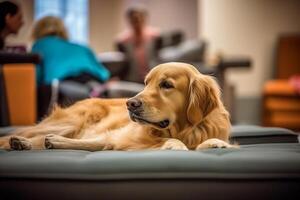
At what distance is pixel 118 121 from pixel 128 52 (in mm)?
4448

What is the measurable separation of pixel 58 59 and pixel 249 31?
376cm

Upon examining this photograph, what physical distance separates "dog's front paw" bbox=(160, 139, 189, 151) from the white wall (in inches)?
209

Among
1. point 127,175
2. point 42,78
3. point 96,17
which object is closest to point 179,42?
point 96,17

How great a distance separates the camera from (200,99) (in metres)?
1.91

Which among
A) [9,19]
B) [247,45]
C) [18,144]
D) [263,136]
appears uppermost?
[9,19]

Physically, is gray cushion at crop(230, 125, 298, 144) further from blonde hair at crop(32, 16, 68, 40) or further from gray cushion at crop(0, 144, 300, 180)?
blonde hair at crop(32, 16, 68, 40)

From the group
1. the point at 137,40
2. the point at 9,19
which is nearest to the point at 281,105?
the point at 137,40

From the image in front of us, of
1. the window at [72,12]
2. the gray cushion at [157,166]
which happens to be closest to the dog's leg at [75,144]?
the gray cushion at [157,166]

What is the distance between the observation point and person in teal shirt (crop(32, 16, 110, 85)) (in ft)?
13.2

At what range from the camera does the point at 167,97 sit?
190 centimetres

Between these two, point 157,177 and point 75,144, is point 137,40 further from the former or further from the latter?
point 157,177

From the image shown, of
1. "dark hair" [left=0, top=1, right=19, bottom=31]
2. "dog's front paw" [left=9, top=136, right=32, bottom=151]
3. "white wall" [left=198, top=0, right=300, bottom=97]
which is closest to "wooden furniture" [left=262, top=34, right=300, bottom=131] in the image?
"white wall" [left=198, top=0, right=300, bottom=97]

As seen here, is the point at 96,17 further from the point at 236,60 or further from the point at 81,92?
the point at 81,92

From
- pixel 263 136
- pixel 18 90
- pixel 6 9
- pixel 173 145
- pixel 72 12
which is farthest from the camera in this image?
pixel 72 12
